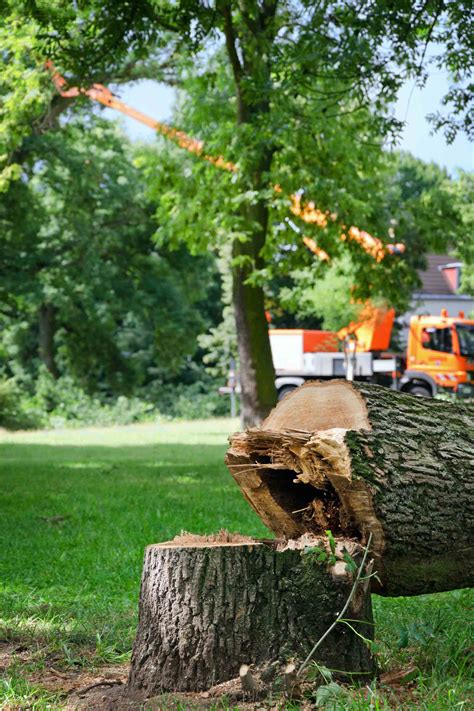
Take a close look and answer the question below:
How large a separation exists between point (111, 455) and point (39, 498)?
6.38m

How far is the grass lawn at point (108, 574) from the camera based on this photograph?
169 inches

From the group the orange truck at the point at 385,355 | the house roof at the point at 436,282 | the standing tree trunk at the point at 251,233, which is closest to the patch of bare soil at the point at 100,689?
the standing tree trunk at the point at 251,233

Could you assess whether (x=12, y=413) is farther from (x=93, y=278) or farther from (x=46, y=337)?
(x=46, y=337)

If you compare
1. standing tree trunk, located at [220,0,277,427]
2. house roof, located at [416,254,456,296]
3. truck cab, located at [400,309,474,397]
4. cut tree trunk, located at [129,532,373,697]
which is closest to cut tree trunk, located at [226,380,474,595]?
cut tree trunk, located at [129,532,373,697]

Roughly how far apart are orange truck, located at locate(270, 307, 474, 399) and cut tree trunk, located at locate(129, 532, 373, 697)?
A: 23.2 meters

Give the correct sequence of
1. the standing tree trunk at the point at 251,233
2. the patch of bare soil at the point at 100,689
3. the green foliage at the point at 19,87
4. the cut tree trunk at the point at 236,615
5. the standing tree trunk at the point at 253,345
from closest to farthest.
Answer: the patch of bare soil at the point at 100,689
the cut tree trunk at the point at 236,615
the standing tree trunk at the point at 251,233
the standing tree trunk at the point at 253,345
the green foliage at the point at 19,87

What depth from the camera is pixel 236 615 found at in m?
4.07

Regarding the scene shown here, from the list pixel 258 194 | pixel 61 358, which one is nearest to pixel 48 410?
pixel 61 358

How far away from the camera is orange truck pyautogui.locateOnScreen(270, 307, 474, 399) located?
27094 mm

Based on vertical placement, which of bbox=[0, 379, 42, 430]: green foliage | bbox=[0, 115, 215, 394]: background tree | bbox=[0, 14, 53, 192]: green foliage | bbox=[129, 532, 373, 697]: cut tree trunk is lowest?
bbox=[0, 379, 42, 430]: green foliage

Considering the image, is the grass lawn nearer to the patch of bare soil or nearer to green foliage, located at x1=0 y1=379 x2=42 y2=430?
the patch of bare soil

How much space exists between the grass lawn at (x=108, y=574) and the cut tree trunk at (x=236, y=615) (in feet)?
1.06

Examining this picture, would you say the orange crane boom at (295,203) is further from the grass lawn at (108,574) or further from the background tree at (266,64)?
the grass lawn at (108,574)

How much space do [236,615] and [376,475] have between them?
850 millimetres
